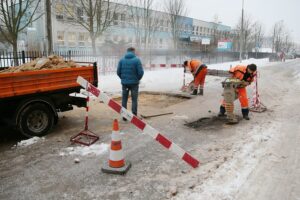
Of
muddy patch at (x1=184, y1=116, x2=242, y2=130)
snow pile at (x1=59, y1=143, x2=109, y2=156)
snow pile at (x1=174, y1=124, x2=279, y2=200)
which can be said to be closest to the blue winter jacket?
muddy patch at (x1=184, y1=116, x2=242, y2=130)

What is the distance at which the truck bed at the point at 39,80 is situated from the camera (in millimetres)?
5684

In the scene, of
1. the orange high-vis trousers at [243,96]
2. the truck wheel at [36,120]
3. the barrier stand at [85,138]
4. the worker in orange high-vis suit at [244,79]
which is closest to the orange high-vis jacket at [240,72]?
the worker in orange high-vis suit at [244,79]

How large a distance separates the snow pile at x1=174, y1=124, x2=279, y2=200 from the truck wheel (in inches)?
148

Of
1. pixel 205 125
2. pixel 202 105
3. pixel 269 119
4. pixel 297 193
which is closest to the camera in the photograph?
pixel 297 193

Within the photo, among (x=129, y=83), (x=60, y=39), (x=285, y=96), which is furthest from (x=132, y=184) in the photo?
(x=60, y=39)

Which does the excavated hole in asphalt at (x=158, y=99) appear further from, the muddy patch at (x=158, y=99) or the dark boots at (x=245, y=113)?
the dark boots at (x=245, y=113)

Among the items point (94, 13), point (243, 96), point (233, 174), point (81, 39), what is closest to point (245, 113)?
point (243, 96)

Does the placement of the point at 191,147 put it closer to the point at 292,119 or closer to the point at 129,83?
the point at 129,83

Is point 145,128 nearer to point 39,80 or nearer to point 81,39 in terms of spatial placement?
point 39,80

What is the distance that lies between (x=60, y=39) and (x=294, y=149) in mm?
42254

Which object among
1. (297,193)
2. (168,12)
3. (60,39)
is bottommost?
(297,193)

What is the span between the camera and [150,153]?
5.53m

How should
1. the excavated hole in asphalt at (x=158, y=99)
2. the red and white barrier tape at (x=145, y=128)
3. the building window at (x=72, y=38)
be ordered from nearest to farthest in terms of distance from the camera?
the red and white barrier tape at (x=145, y=128), the excavated hole in asphalt at (x=158, y=99), the building window at (x=72, y=38)

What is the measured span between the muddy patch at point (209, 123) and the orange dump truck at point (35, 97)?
312 centimetres
